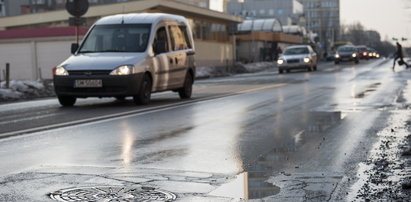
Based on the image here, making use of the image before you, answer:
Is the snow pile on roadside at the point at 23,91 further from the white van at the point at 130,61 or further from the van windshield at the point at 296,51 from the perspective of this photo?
the van windshield at the point at 296,51

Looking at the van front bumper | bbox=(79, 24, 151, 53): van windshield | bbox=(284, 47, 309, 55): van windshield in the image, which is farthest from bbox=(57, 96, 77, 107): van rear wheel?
bbox=(284, 47, 309, 55): van windshield

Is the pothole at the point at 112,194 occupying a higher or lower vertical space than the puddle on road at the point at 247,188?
higher

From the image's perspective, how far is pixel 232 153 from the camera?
728 centimetres

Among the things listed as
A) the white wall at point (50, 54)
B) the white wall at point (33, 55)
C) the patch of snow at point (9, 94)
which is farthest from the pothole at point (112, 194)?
the white wall at point (50, 54)

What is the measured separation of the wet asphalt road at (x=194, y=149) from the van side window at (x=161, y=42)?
1.82 m

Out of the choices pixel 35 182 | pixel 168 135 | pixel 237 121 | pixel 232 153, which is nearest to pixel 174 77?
pixel 237 121

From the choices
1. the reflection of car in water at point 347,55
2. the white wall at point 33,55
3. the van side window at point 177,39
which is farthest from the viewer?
the reflection of car in water at point 347,55

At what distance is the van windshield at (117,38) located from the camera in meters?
14.7

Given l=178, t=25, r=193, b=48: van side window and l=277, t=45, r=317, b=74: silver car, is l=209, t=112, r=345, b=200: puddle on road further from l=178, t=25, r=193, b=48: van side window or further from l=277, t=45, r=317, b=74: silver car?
l=277, t=45, r=317, b=74: silver car

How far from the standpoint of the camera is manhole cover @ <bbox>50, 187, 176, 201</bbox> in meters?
4.93

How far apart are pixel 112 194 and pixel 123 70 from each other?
870 centimetres

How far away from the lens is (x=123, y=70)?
13.6m

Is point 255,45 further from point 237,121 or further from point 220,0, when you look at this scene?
point 237,121

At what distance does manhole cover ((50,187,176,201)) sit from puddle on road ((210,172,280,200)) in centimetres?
43
